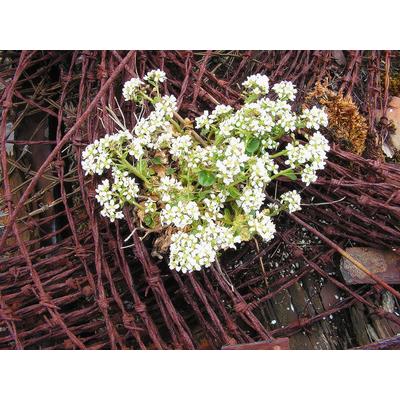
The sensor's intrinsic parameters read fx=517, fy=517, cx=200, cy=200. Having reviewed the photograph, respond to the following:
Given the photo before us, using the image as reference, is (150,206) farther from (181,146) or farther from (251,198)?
(251,198)

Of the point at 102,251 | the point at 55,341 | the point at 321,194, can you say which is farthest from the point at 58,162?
the point at 321,194

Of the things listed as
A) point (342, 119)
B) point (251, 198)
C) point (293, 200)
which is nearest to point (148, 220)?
point (251, 198)

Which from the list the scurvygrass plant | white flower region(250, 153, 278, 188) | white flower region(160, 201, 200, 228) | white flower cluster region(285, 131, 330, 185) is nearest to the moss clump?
the scurvygrass plant

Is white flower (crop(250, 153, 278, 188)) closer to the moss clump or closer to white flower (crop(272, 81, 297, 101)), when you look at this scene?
white flower (crop(272, 81, 297, 101))

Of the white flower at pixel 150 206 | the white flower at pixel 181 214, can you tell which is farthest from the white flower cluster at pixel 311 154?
the white flower at pixel 150 206

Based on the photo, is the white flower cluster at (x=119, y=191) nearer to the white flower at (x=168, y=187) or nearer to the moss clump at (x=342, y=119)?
the white flower at (x=168, y=187)

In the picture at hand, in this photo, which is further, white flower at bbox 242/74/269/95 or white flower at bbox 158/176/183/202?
white flower at bbox 242/74/269/95
